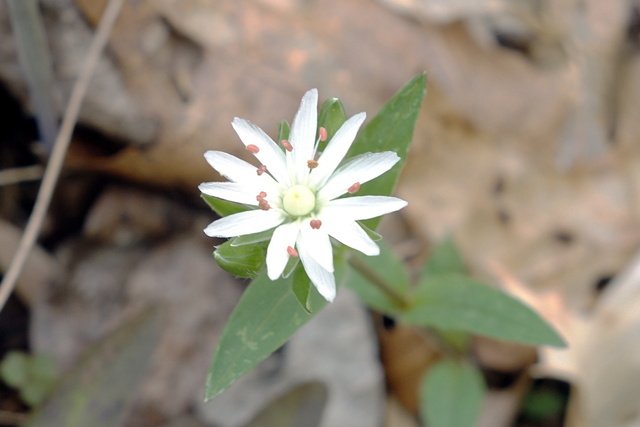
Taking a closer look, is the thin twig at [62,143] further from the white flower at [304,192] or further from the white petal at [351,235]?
the white petal at [351,235]

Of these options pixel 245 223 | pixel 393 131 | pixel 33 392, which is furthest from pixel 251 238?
pixel 33 392

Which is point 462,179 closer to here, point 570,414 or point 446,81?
point 446,81

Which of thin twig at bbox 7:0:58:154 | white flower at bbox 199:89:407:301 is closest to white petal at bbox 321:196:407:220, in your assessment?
white flower at bbox 199:89:407:301

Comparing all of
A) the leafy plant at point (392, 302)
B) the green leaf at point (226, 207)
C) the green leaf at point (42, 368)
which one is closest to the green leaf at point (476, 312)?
the leafy plant at point (392, 302)

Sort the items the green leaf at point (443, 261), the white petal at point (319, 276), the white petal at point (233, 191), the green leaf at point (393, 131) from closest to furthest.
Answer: the white petal at point (319, 276), the white petal at point (233, 191), the green leaf at point (393, 131), the green leaf at point (443, 261)

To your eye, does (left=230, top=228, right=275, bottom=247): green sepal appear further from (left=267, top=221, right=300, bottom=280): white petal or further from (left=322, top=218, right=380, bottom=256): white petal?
(left=322, top=218, right=380, bottom=256): white petal

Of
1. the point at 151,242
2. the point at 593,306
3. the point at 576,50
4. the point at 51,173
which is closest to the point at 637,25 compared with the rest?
the point at 576,50
